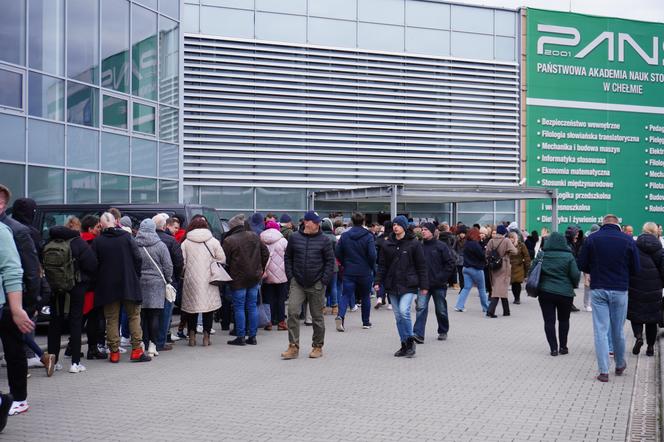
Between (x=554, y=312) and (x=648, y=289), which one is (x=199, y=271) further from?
(x=648, y=289)

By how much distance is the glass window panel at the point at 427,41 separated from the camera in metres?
31.9

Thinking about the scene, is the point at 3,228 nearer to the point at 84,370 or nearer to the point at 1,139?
the point at 84,370

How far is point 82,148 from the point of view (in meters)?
18.6

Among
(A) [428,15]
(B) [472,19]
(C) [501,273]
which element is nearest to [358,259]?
(C) [501,273]

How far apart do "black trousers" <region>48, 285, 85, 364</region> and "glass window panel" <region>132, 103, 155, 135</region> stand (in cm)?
1208

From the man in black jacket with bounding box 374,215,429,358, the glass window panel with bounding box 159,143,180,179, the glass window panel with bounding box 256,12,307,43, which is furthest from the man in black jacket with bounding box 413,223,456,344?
the glass window panel with bounding box 256,12,307,43

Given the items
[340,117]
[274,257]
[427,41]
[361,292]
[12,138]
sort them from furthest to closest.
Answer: [427,41]
[340,117]
[12,138]
[361,292]
[274,257]

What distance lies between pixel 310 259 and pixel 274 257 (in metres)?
2.78

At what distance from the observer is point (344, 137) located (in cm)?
3120

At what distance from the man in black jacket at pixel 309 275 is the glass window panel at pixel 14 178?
8426 mm

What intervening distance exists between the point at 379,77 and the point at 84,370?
78.0 ft

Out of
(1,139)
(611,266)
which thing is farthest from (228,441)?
(1,139)

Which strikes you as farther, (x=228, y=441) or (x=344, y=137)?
(x=344, y=137)

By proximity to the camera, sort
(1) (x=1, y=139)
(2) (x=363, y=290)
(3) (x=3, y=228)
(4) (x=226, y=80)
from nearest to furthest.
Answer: (3) (x=3, y=228) < (2) (x=363, y=290) < (1) (x=1, y=139) < (4) (x=226, y=80)
